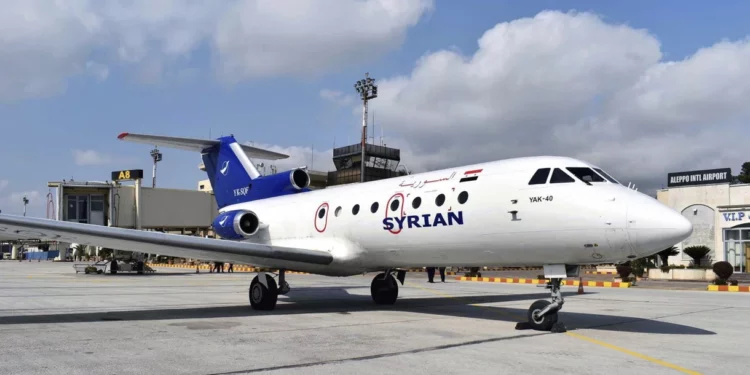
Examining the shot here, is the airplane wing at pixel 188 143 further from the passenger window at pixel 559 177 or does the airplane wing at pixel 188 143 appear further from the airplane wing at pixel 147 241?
the passenger window at pixel 559 177

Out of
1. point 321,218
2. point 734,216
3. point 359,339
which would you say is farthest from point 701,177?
point 359,339

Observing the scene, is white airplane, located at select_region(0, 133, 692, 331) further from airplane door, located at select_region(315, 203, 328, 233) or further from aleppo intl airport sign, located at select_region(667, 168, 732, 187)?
aleppo intl airport sign, located at select_region(667, 168, 732, 187)

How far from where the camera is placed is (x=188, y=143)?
2006cm

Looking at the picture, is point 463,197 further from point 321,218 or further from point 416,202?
point 321,218

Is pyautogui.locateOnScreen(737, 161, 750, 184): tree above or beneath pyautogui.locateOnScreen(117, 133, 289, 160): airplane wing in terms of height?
above

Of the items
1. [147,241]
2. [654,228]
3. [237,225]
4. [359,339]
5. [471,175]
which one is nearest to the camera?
[654,228]

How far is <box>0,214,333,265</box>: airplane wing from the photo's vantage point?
12.0m

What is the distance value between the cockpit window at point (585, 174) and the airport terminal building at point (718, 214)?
38.9 meters

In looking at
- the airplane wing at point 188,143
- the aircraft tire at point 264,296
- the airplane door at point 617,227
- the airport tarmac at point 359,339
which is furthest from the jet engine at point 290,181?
the airplane door at point 617,227

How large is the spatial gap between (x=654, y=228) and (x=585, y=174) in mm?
1689

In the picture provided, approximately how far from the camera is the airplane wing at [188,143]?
733 inches

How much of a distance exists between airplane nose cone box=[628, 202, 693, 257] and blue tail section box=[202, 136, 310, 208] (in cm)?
1114

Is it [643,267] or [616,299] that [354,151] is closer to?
[643,267]

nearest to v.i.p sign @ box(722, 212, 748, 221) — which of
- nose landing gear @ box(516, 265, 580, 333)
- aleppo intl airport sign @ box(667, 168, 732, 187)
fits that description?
aleppo intl airport sign @ box(667, 168, 732, 187)
